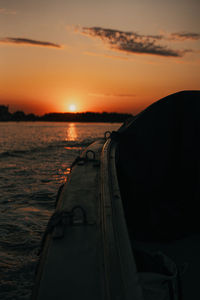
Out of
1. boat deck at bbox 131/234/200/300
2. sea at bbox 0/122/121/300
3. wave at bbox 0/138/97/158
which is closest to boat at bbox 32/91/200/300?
boat deck at bbox 131/234/200/300

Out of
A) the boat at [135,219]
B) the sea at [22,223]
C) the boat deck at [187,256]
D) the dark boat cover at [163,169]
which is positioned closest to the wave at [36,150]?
the sea at [22,223]

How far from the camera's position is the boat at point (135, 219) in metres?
1.53

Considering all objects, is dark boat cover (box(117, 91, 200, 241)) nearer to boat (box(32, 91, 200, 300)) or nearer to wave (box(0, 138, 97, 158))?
boat (box(32, 91, 200, 300))

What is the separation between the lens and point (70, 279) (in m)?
1.51

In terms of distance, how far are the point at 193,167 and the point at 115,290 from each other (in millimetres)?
3357

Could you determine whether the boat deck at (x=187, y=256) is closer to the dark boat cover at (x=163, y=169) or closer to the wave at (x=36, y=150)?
the dark boat cover at (x=163, y=169)

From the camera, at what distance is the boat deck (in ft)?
9.42

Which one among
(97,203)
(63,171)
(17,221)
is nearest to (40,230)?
(17,221)

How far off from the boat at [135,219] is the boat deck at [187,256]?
Answer: 13mm

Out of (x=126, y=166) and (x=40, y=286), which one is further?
(x=126, y=166)

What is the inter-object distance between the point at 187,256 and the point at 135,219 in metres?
1.01

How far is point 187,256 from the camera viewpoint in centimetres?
356

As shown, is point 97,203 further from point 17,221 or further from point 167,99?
point 17,221

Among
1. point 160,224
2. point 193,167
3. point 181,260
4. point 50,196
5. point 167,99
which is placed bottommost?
point 50,196
